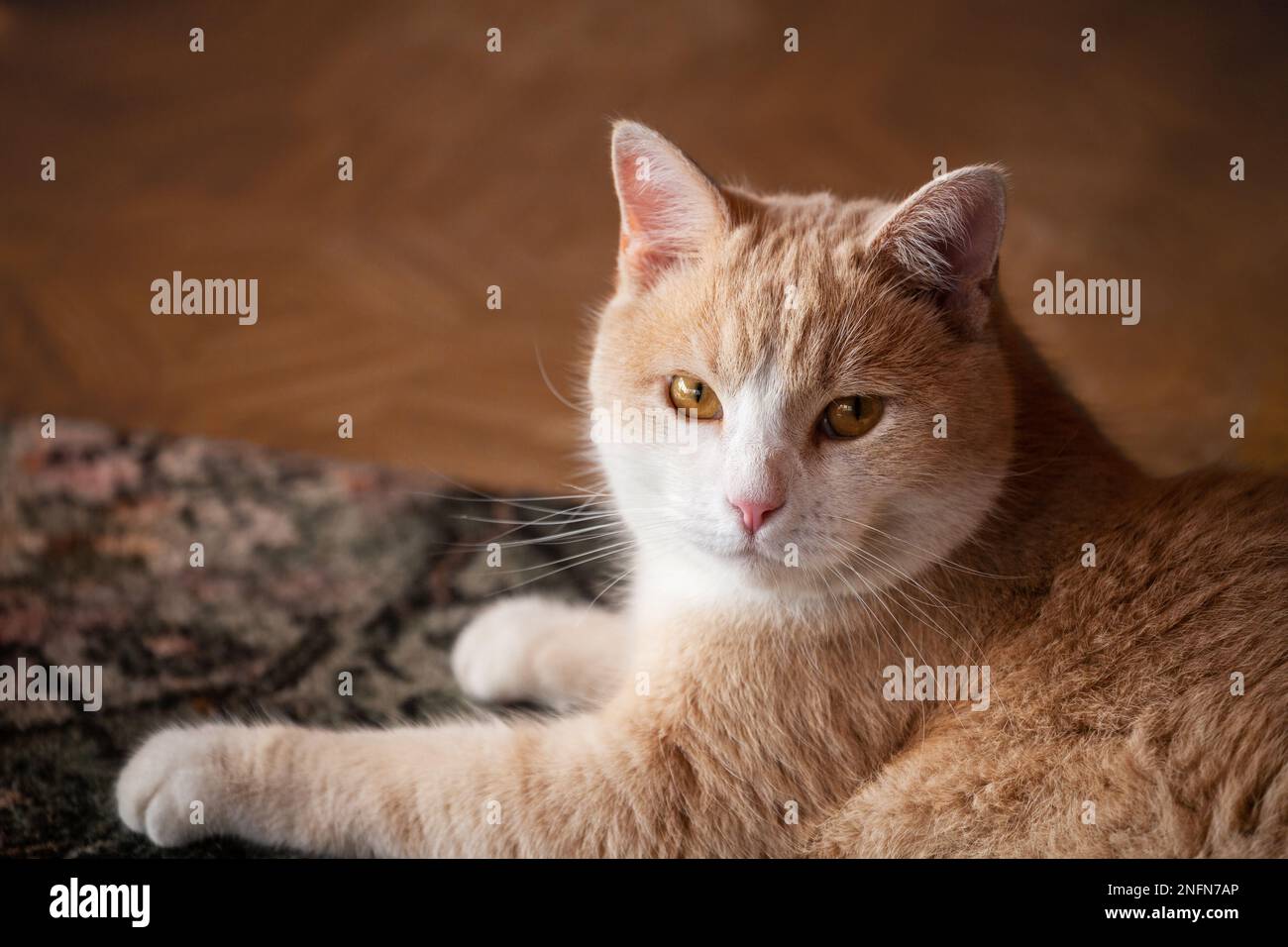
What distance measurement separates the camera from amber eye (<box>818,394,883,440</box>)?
1.29 metres

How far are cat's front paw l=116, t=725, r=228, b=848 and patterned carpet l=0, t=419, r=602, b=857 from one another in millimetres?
30

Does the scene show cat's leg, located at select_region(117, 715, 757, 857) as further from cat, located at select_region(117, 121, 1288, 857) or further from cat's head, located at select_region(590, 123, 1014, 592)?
cat's head, located at select_region(590, 123, 1014, 592)

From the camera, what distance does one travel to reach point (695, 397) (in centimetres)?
134

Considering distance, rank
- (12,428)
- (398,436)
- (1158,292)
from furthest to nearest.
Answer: (1158,292), (398,436), (12,428)

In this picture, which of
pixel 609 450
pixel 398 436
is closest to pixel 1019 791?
pixel 609 450

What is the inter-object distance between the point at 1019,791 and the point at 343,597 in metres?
1.20

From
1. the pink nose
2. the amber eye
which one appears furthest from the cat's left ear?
the pink nose

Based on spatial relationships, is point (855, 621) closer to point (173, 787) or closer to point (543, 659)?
point (543, 659)

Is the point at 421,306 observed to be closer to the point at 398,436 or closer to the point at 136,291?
the point at 398,436

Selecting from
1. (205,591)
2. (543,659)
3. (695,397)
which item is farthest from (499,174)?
(695,397)

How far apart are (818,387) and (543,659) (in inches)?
26.7

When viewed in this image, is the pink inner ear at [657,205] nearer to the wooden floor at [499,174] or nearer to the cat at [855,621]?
the cat at [855,621]

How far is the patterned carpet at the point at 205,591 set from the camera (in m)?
1.58

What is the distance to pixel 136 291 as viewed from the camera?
3064mm
